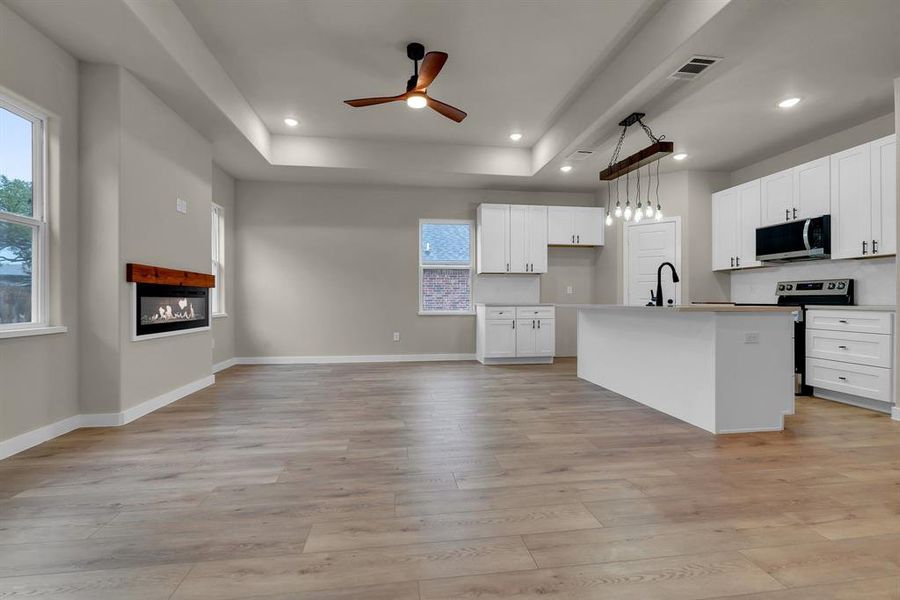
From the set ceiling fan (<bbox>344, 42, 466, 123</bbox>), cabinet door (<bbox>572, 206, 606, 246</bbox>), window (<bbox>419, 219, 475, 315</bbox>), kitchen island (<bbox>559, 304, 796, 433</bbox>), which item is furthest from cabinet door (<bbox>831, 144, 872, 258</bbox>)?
window (<bbox>419, 219, 475, 315</bbox>)

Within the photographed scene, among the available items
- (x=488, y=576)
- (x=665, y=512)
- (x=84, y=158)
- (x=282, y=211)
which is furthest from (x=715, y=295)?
(x=84, y=158)

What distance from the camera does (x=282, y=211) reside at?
6.36 m

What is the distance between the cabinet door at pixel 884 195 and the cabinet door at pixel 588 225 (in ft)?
10.7

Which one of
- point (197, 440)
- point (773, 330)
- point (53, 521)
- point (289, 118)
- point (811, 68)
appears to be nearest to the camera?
point (53, 521)

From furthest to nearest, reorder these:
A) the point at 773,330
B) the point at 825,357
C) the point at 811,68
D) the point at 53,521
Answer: the point at 825,357
the point at 811,68
the point at 773,330
the point at 53,521

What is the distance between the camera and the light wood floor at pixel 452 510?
144cm

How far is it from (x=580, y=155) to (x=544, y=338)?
Answer: 2659 mm

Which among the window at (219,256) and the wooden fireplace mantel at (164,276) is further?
the window at (219,256)

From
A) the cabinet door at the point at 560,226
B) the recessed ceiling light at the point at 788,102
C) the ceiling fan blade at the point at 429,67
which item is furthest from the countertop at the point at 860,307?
the ceiling fan blade at the point at 429,67

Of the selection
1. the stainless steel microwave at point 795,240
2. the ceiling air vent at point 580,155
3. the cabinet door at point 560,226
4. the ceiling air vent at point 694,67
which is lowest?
the stainless steel microwave at point 795,240

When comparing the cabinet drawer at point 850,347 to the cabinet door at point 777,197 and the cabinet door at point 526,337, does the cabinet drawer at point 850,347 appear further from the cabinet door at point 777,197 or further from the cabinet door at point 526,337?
the cabinet door at point 526,337

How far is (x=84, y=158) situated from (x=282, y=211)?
3.20m

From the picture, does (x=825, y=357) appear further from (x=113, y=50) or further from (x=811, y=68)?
(x=113, y=50)

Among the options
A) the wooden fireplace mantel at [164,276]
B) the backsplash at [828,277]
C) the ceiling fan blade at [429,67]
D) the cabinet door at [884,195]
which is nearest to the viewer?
the ceiling fan blade at [429,67]
